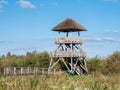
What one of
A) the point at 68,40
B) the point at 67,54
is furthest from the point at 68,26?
the point at 67,54

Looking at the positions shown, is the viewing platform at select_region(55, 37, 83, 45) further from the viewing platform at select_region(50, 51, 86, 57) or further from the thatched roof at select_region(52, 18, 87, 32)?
the thatched roof at select_region(52, 18, 87, 32)

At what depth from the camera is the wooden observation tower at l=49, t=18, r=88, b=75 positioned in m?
44.3

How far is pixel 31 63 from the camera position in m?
52.5

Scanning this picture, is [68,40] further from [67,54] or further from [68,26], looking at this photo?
[68,26]

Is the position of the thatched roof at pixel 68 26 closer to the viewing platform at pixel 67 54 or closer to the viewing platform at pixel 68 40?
the viewing platform at pixel 68 40

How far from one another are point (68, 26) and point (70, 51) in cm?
345

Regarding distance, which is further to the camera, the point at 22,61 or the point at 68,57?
the point at 22,61

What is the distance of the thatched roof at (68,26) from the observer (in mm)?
45119

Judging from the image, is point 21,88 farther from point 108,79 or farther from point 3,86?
point 108,79

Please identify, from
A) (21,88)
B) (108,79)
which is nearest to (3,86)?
(21,88)

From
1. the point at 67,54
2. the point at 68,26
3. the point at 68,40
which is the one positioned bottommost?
the point at 67,54

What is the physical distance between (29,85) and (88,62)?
4280cm

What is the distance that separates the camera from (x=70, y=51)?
44.0 metres

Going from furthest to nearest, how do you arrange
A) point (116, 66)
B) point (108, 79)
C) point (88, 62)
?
point (88, 62) < point (116, 66) < point (108, 79)
